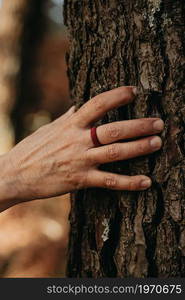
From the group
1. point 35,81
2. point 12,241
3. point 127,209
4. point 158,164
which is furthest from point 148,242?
point 35,81

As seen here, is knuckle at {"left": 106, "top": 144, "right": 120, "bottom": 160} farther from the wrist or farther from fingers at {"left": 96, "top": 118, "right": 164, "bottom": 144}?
the wrist

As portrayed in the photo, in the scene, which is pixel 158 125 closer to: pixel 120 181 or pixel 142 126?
pixel 142 126

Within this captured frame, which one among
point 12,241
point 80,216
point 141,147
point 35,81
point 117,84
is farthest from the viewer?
point 35,81

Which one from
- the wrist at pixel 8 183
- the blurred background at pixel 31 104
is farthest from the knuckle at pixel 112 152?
the blurred background at pixel 31 104

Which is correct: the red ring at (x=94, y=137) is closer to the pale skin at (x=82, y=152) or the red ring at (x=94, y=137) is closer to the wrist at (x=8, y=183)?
the pale skin at (x=82, y=152)

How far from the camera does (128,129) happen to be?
4.06ft

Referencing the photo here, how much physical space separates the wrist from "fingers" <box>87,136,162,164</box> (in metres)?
0.30

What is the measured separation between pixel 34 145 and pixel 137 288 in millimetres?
495

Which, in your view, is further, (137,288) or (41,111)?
(41,111)

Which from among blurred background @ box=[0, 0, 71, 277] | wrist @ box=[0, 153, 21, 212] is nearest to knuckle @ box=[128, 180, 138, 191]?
wrist @ box=[0, 153, 21, 212]

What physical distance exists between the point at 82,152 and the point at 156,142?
0.20 m

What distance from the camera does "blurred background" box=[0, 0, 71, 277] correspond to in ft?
13.1

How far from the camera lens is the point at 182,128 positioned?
1263 mm

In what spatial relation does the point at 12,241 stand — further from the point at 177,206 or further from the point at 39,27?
the point at 177,206
